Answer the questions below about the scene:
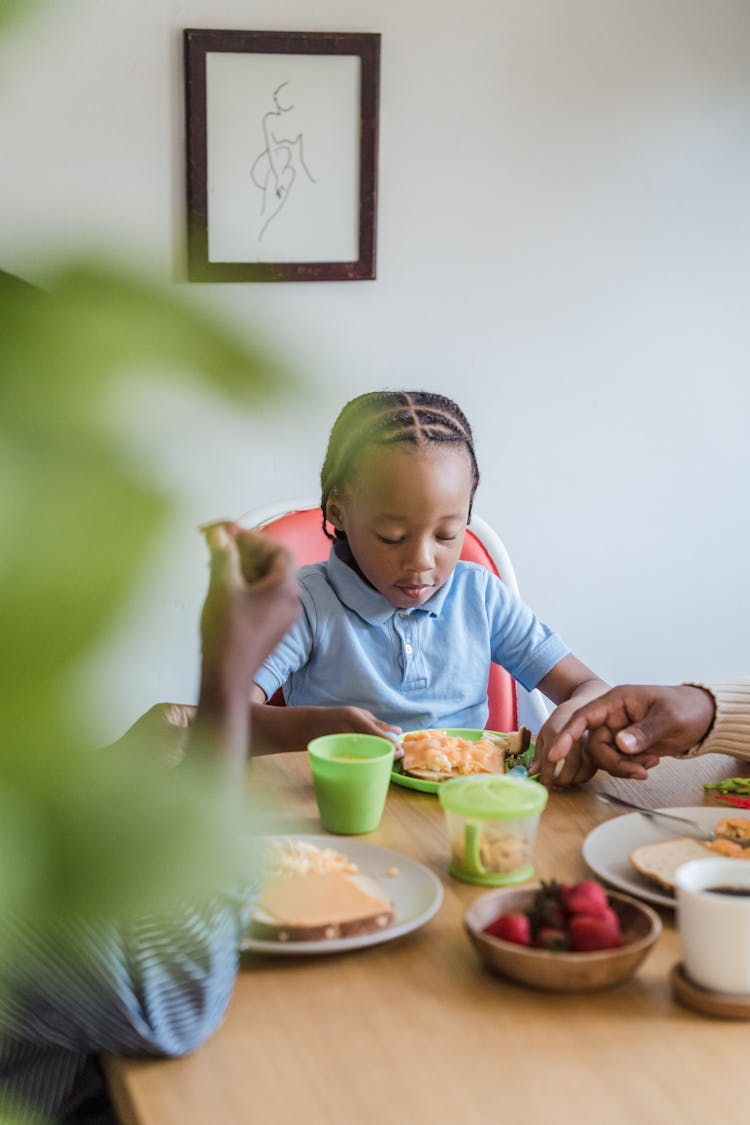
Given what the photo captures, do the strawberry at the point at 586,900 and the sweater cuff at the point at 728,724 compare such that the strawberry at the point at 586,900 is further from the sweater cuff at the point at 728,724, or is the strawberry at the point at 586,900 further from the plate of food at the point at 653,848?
the sweater cuff at the point at 728,724

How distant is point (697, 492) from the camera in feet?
10.1

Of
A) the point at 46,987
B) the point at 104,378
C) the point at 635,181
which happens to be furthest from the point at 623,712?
the point at 635,181

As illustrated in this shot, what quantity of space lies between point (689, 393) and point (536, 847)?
1.95 metres

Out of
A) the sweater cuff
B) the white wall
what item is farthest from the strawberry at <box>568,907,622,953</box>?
the white wall

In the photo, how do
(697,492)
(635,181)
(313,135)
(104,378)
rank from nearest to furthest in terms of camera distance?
(104,378) → (313,135) → (635,181) → (697,492)

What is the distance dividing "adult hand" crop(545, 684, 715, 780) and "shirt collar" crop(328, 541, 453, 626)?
16.8 inches

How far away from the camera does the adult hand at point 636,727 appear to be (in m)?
1.42

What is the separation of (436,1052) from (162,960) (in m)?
0.20

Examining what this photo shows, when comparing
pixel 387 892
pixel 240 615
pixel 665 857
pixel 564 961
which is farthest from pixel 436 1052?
pixel 240 615

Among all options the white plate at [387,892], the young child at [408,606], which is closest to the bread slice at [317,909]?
the white plate at [387,892]

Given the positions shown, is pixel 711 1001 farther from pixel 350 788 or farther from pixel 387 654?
pixel 387 654

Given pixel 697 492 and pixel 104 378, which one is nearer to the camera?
pixel 104 378

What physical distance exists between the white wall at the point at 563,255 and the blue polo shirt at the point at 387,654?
61 centimetres

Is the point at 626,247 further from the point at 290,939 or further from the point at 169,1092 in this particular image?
the point at 169,1092
